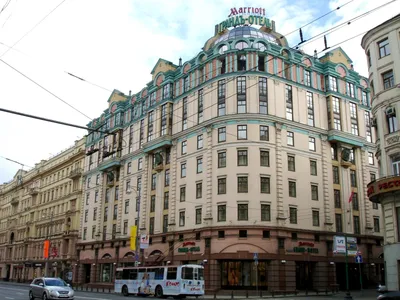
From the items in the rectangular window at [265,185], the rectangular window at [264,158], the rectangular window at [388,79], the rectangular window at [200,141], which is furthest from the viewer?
the rectangular window at [200,141]

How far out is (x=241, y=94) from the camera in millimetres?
51344

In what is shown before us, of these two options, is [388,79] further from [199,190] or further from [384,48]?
[199,190]

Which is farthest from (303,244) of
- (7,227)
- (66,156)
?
(7,227)

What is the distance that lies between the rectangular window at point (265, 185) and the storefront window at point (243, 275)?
7550 mm

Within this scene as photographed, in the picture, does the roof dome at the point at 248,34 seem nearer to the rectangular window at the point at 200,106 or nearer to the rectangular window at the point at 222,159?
the rectangular window at the point at 200,106

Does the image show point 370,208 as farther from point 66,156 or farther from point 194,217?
point 66,156

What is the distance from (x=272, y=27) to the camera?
60.1m

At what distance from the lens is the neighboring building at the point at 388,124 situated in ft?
108

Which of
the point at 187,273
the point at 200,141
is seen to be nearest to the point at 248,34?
the point at 200,141

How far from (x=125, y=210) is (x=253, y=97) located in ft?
90.2

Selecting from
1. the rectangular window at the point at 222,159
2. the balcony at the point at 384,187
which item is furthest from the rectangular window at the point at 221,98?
the balcony at the point at 384,187

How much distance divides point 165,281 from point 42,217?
206 feet

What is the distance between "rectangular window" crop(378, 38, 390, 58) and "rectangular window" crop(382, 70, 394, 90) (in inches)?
64.4

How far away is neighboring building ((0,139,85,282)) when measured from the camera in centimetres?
8138
